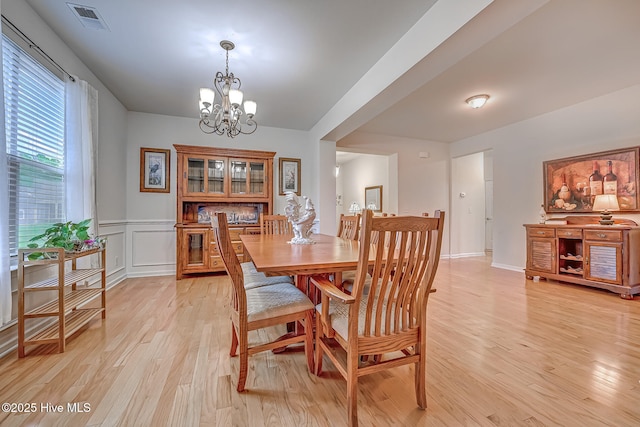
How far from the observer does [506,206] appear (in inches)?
182

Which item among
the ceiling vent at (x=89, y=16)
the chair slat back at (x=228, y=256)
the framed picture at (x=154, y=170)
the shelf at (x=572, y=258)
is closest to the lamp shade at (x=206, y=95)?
the ceiling vent at (x=89, y=16)

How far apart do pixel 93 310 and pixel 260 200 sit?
8.04ft

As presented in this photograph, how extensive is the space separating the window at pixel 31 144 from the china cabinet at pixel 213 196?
148 centimetres

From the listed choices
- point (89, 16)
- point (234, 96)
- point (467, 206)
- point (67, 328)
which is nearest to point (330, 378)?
point (67, 328)

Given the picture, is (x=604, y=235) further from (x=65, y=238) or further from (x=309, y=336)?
(x=65, y=238)

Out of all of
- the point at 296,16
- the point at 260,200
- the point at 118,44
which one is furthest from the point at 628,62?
the point at 118,44

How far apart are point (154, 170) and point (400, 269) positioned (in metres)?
4.11

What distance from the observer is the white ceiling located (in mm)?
1933

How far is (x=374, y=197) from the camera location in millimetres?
6703

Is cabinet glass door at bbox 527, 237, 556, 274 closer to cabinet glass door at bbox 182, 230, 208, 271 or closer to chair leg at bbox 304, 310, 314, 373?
chair leg at bbox 304, 310, 314, 373

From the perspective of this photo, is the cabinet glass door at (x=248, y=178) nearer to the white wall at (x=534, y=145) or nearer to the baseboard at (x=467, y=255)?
the white wall at (x=534, y=145)

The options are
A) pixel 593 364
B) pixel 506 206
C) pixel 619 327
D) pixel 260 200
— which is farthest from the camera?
pixel 506 206

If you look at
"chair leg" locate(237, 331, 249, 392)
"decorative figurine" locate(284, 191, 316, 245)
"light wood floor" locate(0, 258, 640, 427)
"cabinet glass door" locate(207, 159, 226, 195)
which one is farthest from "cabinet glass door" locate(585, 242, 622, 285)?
"cabinet glass door" locate(207, 159, 226, 195)

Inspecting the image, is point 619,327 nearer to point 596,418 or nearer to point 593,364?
point 593,364
